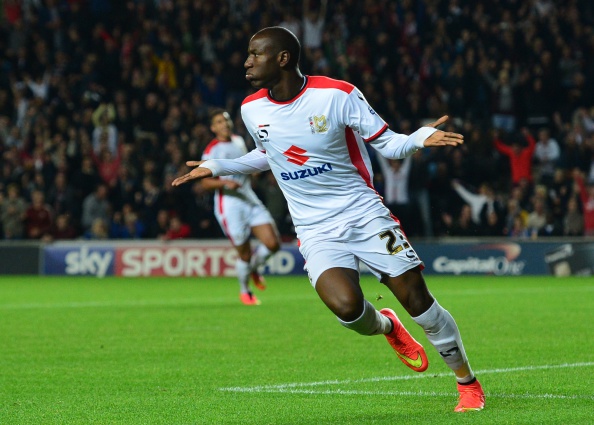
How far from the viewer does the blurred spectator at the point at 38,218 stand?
926 inches

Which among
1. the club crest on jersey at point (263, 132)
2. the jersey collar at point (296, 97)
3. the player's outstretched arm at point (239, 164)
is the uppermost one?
the jersey collar at point (296, 97)

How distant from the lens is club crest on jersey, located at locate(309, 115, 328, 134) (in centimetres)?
691

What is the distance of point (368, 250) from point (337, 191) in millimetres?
421

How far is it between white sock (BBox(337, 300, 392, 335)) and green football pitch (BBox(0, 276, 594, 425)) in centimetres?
43

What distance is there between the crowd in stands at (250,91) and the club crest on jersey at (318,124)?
1500 cm

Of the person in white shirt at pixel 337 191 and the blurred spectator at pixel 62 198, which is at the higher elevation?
the person in white shirt at pixel 337 191

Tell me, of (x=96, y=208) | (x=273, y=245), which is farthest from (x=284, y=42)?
(x=96, y=208)

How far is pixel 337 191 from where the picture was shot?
7.02 m

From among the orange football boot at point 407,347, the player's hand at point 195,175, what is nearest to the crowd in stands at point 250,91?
the orange football boot at point 407,347

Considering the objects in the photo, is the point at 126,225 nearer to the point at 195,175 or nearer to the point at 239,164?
the point at 239,164

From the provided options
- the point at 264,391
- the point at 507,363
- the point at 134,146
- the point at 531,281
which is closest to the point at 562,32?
the point at 531,281

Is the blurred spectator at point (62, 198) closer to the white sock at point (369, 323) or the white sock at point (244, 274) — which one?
the white sock at point (244, 274)

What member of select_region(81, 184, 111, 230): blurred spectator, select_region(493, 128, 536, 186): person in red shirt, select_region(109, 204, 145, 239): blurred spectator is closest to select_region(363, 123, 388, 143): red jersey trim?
select_region(493, 128, 536, 186): person in red shirt

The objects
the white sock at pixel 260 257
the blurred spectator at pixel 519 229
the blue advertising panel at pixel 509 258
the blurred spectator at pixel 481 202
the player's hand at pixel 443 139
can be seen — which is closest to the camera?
the player's hand at pixel 443 139
